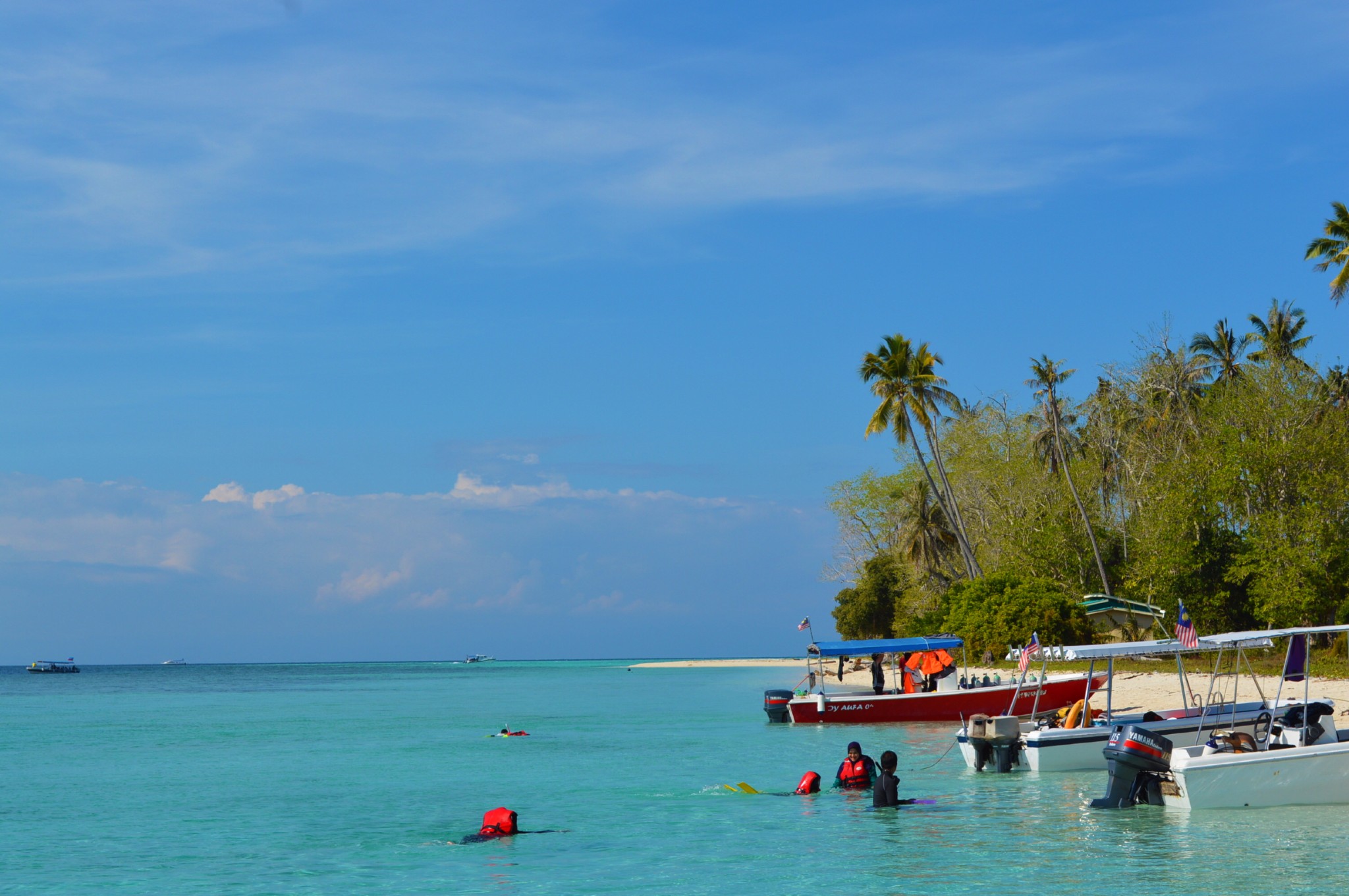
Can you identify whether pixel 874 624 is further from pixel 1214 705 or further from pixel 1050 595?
pixel 1214 705

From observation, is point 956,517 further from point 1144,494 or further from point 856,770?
point 856,770

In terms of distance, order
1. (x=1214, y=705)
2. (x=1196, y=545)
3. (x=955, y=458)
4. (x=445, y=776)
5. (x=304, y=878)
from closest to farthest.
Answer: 1. (x=304, y=878)
2. (x=1214, y=705)
3. (x=445, y=776)
4. (x=1196, y=545)
5. (x=955, y=458)

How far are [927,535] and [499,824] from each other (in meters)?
59.4

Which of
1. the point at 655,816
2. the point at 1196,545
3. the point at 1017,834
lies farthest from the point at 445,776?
the point at 1196,545

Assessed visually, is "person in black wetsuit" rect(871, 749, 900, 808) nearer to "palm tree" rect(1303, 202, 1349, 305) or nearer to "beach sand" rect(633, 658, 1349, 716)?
"beach sand" rect(633, 658, 1349, 716)

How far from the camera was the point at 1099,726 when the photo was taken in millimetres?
24500

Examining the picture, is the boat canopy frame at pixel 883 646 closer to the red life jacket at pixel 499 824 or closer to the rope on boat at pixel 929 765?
the rope on boat at pixel 929 765

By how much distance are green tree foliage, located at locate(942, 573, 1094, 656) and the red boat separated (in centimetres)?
1324

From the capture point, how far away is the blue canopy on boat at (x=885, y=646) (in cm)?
3731

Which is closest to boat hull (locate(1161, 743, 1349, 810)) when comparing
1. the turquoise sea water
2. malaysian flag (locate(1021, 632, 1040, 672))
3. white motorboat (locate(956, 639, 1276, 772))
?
the turquoise sea water

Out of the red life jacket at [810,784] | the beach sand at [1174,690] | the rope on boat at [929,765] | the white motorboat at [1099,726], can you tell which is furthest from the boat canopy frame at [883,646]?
the red life jacket at [810,784]

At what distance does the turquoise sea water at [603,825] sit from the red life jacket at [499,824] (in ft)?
1.72

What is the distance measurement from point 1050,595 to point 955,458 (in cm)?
1970

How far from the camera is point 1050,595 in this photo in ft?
176
